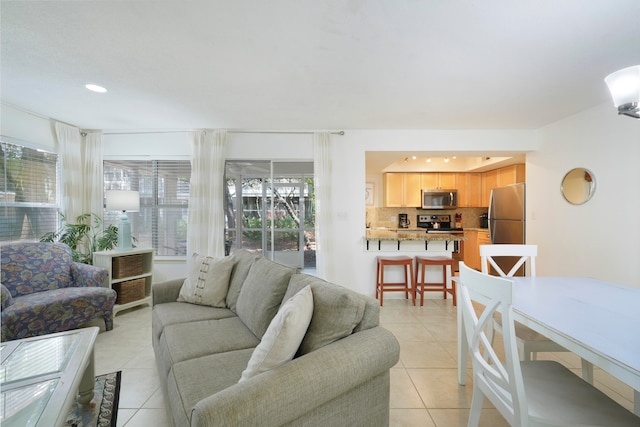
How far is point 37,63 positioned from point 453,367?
4.27 metres

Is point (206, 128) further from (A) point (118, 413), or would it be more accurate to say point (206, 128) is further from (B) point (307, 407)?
(B) point (307, 407)

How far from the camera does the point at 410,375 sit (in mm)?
2127

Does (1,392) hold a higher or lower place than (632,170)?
lower

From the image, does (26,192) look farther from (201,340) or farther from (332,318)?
(332,318)

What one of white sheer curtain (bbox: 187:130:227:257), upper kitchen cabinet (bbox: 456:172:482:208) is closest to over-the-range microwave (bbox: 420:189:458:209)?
upper kitchen cabinet (bbox: 456:172:482:208)

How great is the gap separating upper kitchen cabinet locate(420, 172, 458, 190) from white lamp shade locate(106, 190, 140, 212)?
5.42 metres

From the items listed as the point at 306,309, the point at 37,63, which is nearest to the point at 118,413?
the point at 306,309

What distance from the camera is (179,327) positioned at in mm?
1882

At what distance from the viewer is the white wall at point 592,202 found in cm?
291

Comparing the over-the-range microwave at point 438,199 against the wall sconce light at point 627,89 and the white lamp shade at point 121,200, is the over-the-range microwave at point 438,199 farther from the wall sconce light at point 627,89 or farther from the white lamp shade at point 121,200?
the white lamp shade at point 121,200

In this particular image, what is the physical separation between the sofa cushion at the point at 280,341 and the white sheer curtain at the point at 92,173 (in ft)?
14.1

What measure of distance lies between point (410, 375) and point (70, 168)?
4897 mm

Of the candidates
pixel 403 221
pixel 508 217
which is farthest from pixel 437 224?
pixel 508 217

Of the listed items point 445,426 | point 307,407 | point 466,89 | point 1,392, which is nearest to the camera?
point 307,407
